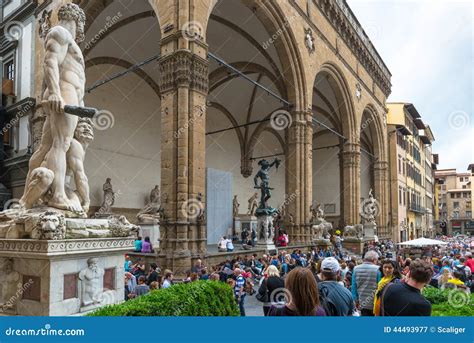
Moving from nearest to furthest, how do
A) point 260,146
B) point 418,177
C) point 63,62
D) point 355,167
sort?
1. point 63,62
2. point 355,167
3. point 260,146
4. point 418,177

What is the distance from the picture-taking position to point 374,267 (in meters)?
4.81

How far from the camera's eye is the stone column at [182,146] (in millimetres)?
11047

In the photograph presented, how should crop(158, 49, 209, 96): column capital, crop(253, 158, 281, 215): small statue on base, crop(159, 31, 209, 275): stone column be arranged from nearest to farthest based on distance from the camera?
crop(159, 31, 209, 275): stone column → crop(158, 49, 209, 96): column capital → crop(253, 158, 281, 215): small statue on base

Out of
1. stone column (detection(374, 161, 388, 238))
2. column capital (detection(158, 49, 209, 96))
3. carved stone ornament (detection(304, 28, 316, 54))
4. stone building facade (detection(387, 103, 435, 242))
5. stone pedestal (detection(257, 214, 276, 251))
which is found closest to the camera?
column capital (detection(158, 49, 209, 96))

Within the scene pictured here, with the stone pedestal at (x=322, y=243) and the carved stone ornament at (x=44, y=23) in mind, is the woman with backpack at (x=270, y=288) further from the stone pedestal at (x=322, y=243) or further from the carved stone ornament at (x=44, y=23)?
the carved stone ornament at (x=44, y=23)

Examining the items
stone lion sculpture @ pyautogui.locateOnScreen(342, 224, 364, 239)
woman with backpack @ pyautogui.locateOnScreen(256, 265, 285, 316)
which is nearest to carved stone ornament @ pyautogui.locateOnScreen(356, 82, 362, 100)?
stone lion sculpture @ pyautogui.locateOnScreen(342, 224, 364, 239)

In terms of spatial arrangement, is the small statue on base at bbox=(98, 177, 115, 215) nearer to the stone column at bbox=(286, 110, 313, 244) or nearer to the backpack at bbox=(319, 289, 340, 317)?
the stone column at bbox=(286, 110, 313, 244)

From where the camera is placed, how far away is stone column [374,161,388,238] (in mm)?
32000

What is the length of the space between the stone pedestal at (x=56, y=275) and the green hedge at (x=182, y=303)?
0.86 m

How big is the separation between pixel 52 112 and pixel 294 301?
4007mm

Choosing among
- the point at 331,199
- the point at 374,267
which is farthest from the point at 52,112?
the point at 331,199

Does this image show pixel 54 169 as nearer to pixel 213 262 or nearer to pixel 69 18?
pixel 69 18

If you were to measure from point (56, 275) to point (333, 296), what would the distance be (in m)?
2.92

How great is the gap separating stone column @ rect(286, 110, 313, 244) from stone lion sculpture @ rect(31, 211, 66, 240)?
46.9ft
